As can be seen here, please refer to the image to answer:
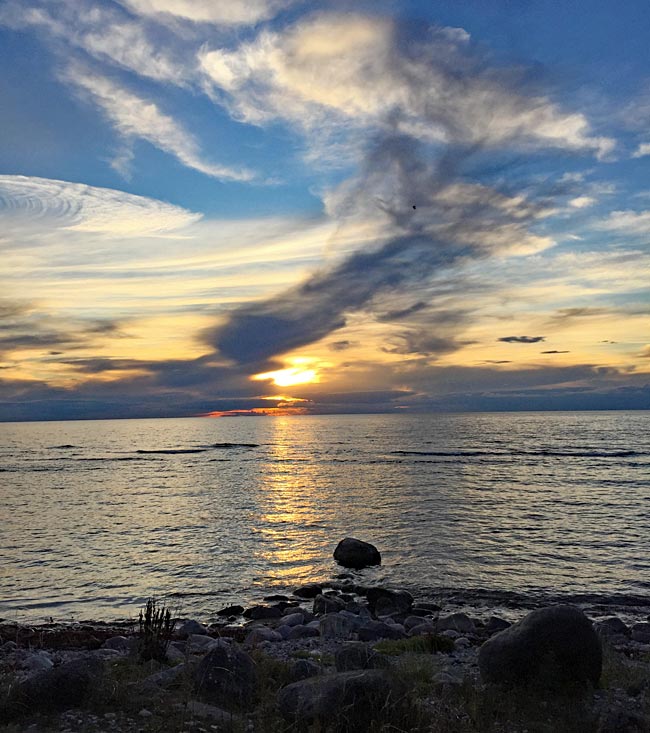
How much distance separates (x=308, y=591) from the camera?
80.3 feet

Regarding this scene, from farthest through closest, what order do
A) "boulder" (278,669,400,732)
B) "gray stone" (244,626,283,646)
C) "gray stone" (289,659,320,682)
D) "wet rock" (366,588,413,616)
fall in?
"wet rock" (366,588,413,616) < "gray stone" (244,626,283,646) < "gray stone" (289,659,320,682) < "boulder" (278,669,400,732)

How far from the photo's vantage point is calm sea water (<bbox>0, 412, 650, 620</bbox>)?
2461 cm

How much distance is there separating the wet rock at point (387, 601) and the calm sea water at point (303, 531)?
71.4 inches

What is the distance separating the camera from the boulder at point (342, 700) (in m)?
7.86

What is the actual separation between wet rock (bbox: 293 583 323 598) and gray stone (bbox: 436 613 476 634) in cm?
736

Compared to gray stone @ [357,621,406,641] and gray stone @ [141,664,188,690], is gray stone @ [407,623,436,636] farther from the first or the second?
gray stone @ [141,664,188,690]

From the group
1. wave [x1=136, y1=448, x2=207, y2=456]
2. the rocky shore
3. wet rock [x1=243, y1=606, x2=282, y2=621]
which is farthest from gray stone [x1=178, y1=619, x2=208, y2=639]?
wave [x1=136, y1=448, x2=207, y2=456]

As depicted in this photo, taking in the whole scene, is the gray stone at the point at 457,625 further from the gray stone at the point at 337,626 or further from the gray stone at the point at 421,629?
the gray stone at the point at 337,626

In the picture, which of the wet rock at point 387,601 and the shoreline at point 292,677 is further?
the wet rock at point 387,601

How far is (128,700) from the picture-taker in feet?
29.5

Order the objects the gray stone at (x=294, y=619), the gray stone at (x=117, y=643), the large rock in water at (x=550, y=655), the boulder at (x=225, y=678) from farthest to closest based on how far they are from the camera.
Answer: the gray stone at (x=294, y=619) → the gray stone at (x=117, y=643) → the large rock in water at (x=550, y=655) → the boulder at (x=225, y=678)

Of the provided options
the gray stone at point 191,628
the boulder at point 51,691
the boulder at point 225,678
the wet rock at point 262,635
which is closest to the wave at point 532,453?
the gray stone at point 191,628

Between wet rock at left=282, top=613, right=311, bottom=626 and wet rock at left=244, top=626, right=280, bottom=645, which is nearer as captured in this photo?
wet rock at left=244, top=626, right=280, bottom=645

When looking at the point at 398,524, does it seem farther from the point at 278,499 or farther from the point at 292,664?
the point at 292,664
